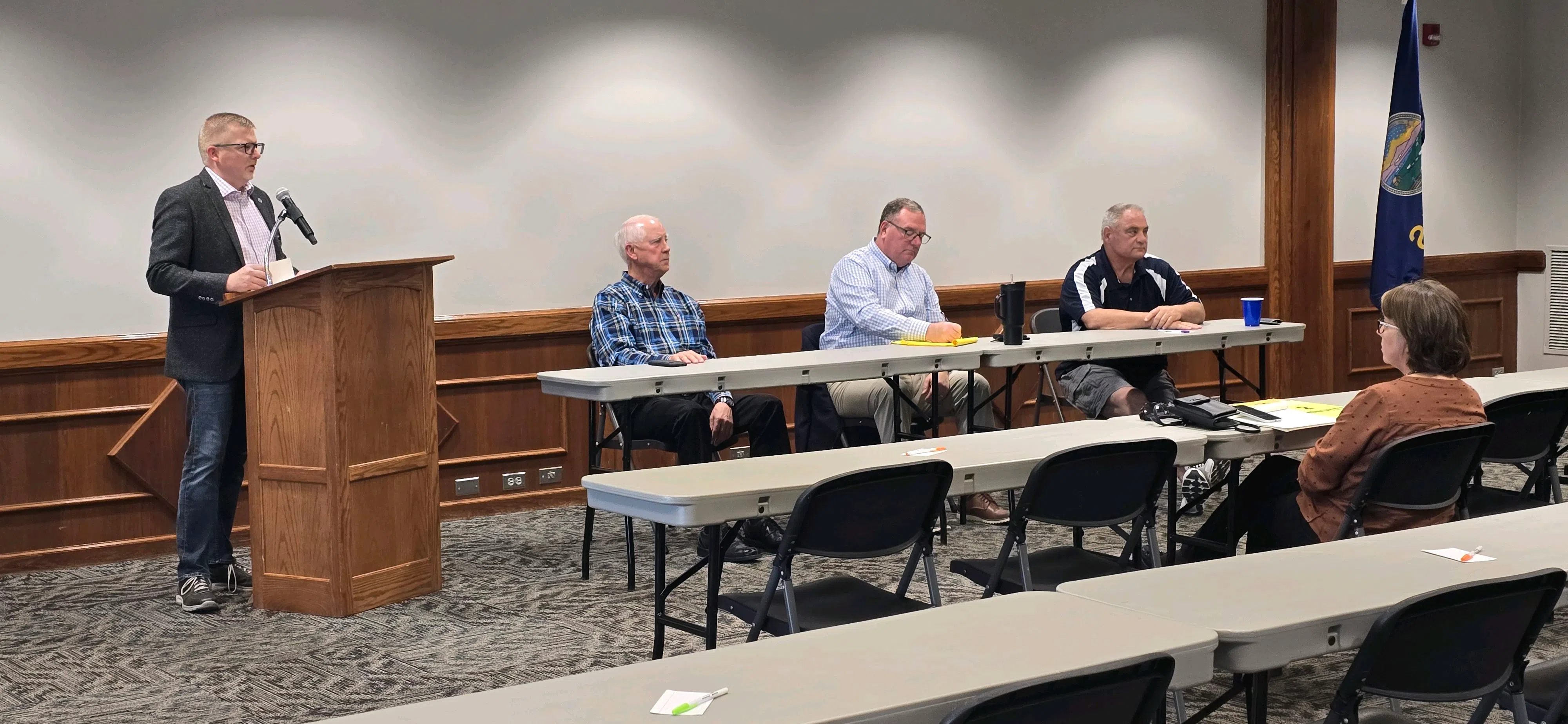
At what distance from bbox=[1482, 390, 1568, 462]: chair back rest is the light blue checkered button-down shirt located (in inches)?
93.9

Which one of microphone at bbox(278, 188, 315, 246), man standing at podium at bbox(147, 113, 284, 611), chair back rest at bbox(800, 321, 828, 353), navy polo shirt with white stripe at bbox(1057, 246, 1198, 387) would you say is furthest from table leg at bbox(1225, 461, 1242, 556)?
man standing at podium at bbox(147, 113, 284, 611)

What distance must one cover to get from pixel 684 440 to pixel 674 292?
86cm

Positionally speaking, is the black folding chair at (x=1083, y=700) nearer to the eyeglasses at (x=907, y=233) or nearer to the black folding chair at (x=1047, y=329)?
the eyeglasses at (x=907, y=233)

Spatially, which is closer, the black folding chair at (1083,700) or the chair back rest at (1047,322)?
the black folding chair at (1083,700)

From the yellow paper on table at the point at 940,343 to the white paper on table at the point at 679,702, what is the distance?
4.04 meters

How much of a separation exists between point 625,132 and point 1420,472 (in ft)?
13.8

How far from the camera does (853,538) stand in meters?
3.20

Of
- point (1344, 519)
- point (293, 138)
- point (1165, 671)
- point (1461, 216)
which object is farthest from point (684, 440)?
point (1461, 216)

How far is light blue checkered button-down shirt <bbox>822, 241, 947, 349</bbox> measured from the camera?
20.2 ft

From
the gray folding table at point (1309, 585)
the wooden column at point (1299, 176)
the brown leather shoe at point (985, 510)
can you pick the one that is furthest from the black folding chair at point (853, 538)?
the wooden column at point (1299, 176)

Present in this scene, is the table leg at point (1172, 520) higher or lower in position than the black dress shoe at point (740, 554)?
higher

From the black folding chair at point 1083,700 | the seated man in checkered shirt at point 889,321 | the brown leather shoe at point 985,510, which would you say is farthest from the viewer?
the seated man in checkered shirt at point 889,321

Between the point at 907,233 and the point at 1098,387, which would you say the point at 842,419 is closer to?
the point at 907,233

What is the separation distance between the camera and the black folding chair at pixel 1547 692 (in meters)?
2.48
